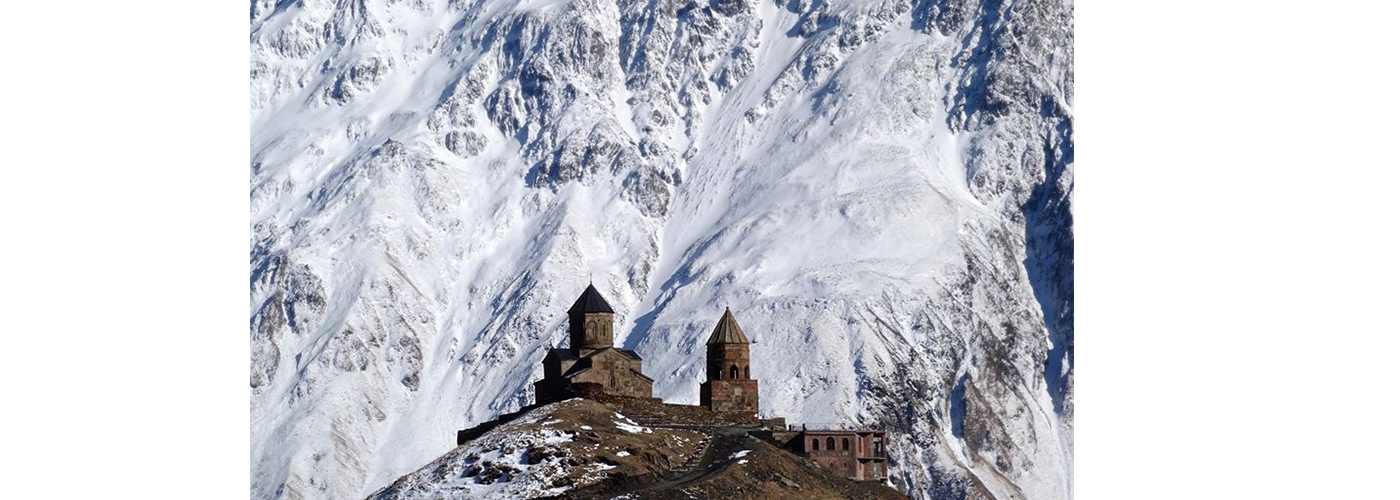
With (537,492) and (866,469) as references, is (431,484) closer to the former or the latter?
(537,492)

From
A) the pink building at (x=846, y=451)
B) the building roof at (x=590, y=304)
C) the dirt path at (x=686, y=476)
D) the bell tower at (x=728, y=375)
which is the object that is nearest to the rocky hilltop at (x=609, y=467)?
the dirt path at (x=686, y=476)

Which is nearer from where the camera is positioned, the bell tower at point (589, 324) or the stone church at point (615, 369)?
the stone church at point (615, 369)

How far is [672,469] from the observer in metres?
110

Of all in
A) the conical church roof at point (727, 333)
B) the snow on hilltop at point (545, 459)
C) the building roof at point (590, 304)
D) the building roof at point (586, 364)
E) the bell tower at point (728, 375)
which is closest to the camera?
the snow on hilltop at point (545, 459)

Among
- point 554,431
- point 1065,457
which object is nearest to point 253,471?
point 1065,457

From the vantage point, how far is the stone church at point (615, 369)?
131m

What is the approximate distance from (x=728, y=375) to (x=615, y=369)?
6534 mm

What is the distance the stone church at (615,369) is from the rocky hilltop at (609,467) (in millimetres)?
12900

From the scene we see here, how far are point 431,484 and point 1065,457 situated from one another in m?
95.2

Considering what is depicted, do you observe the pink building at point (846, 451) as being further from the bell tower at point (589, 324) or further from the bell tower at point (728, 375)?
the bell tower at point (589, 324)

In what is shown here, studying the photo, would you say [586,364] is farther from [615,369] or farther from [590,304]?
[590,304]

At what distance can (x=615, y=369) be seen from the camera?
135m

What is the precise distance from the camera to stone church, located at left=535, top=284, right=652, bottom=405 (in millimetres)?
133000

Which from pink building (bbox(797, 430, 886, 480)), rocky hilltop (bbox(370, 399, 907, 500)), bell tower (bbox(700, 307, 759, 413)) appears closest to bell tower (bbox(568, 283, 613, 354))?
bell tower (bbox(700, 307, 759, 413))
